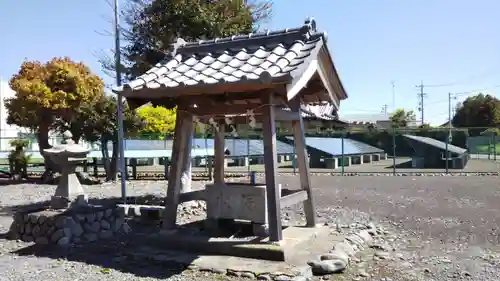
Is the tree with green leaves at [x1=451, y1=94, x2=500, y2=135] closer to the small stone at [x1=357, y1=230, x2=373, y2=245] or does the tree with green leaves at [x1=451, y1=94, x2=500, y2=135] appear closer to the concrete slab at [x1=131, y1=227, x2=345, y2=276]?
the small stone at [x1=357, y1=230, x2=373, y2=245]

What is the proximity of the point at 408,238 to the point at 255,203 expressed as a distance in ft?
9.91

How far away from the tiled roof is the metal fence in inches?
427

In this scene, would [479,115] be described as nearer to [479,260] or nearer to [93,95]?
[93,95]

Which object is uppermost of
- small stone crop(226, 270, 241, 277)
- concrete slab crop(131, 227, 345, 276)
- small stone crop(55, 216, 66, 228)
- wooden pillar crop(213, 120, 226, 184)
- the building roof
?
the building roof

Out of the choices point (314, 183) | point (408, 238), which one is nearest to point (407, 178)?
point (314, 183)

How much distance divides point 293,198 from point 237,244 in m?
1.18

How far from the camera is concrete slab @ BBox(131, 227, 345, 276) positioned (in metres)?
5.43

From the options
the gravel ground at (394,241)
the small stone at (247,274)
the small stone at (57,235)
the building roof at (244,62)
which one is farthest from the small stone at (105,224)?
the small stone at (247,274)

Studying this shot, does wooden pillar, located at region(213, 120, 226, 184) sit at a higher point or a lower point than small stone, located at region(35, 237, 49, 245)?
higher

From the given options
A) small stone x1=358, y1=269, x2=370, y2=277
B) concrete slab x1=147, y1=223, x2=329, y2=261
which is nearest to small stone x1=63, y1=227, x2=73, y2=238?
concrete slab x1=147, y1=223, x2=329, y2=261

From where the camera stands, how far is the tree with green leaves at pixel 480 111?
161ft

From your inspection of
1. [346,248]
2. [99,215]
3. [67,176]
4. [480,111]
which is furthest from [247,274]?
[480,111]

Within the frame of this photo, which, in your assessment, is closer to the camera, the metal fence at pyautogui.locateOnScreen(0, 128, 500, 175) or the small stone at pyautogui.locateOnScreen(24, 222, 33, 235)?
the small stone at pyautogui.locateOnScreen(24, 222, 33, 235)

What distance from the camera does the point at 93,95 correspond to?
17234mm
